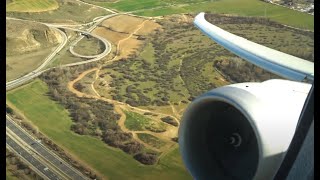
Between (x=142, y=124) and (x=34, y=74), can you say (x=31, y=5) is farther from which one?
(x=142, y=124)

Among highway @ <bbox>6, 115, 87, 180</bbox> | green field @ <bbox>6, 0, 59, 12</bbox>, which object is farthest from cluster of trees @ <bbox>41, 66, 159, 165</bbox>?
green field @ <bbox>6, 0, 59, 12</bbox>

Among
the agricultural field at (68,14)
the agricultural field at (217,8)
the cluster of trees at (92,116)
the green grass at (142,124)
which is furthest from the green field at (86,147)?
the agricultural field at (217,8)

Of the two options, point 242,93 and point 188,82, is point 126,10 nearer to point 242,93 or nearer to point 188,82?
point 188,82

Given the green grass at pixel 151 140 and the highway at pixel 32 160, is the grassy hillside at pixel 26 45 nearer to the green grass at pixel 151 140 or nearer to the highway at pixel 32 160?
the highway at pixel 32 160

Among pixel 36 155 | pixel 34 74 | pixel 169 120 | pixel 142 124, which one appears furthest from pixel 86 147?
pixel 34 74
